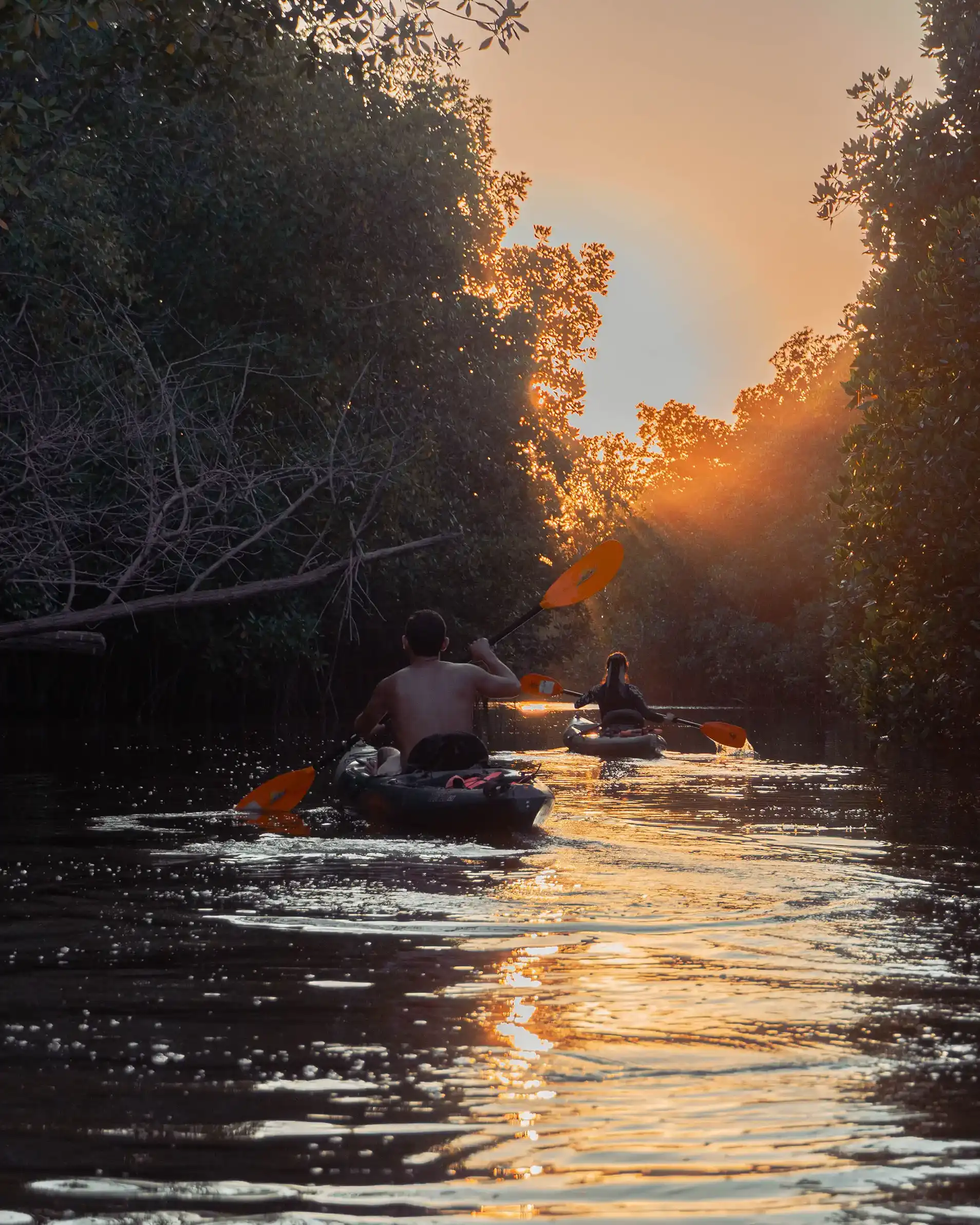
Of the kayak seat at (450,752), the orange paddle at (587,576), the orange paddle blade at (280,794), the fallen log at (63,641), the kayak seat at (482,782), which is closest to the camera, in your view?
the kayak seat at (482,782)

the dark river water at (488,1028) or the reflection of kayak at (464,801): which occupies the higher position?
the reflection of kayak at (464,801)

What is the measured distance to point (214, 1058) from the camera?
167 inches

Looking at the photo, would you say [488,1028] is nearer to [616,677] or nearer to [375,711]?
[375,711]

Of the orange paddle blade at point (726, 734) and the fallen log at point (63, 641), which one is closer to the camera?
the fallen log at point (63, 641)

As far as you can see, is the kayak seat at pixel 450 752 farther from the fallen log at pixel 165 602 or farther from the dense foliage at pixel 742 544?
the dense foliage at pixel 742 544

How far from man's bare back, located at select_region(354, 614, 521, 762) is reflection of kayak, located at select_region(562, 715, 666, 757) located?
793 centimetres

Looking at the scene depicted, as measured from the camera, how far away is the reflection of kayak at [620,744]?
17844 mm

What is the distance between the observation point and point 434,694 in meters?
9.79

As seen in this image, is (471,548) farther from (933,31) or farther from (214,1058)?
(214,1058)

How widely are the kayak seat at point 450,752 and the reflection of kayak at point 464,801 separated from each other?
55 mm

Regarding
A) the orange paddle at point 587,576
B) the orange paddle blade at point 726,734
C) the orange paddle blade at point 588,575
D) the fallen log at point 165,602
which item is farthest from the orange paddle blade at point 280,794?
the orange paddle blade at point 726,734

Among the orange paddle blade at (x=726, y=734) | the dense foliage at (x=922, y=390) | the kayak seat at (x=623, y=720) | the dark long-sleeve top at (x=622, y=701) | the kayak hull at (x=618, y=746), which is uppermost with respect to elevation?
the dense foliage at (x=922, y=390)

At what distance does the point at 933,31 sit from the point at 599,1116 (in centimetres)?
1796

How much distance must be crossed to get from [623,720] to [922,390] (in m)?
4.98
